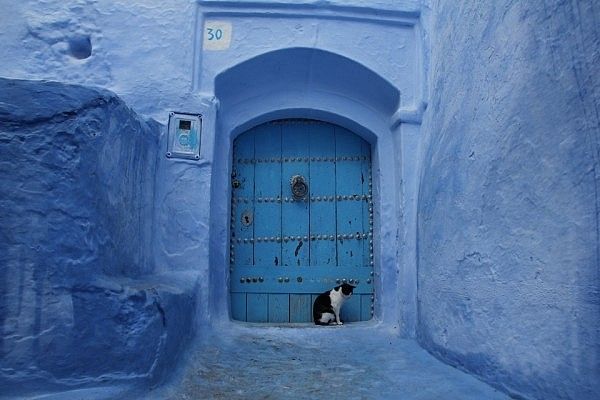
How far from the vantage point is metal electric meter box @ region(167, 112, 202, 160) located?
2.82 meters

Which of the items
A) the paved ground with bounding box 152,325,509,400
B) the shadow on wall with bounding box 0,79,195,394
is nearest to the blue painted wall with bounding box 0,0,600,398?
the shadow on wall with bounding box 0,79,195,394

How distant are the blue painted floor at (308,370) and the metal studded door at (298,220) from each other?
1.05 feet

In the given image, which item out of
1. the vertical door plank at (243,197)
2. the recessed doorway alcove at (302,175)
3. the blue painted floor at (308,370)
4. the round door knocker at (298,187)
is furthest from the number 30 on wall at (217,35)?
the blue painted floor at (308,370)

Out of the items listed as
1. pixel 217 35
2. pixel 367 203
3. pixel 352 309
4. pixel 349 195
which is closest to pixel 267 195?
pixel 349 195

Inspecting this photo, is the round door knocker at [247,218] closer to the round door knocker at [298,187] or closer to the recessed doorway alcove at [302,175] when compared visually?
the recessed doorway alcove at [302,175]

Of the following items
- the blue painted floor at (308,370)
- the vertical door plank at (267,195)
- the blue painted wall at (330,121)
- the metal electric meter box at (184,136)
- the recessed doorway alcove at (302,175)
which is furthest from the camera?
the vertical door plank at (267,195)

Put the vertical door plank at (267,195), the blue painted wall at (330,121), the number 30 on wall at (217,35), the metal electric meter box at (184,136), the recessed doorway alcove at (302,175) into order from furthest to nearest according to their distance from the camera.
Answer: the vertical door plank at (267,195), the recessed doorway alcove at (302,175), the number 30 on wall at (217,35), the metal electric meter box at (184,136), the blue painted wall at (330,121)

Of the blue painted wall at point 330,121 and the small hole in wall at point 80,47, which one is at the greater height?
the small hole in wall at point 80,47

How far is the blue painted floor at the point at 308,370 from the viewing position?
1841 millimetres

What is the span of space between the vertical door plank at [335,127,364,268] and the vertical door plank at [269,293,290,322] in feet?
1.35

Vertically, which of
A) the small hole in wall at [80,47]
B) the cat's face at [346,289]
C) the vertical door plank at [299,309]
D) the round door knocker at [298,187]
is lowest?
the vertical door plank at [299,309]

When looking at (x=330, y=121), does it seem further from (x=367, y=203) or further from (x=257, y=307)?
(x=257, y=307)

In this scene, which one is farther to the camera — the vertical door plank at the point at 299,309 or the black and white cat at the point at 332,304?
the vertical door plank at the point at 299,309

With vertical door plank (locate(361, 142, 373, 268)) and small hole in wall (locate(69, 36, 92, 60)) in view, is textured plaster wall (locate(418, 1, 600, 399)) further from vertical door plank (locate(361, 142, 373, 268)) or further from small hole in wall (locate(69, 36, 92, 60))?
small hole in wall (locate(69, 36, 92, 60))
